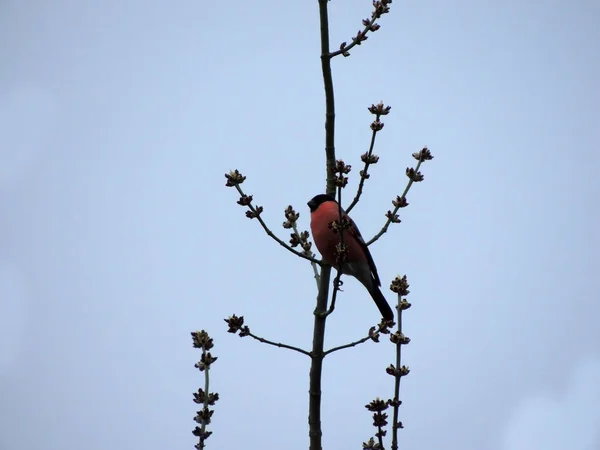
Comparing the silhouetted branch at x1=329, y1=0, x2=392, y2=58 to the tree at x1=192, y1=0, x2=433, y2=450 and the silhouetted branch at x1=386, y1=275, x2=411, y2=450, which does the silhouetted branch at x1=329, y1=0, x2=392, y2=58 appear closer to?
the tree at x1=192, y1=0, x2=433, y2=450

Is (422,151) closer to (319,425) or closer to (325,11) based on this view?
(325,11)

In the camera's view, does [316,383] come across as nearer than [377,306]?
Yes

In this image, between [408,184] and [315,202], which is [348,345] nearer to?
[408,184]

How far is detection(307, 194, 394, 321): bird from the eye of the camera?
5.86 meters

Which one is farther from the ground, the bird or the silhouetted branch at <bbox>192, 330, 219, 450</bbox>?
the bird

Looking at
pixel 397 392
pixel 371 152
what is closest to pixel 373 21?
pixel 371 152

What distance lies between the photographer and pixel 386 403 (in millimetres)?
3660

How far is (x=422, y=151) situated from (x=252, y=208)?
124 centimetres

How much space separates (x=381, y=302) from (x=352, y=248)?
33.9 inches

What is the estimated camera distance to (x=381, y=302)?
674 centimetres

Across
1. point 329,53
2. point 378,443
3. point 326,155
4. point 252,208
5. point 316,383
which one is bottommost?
point 378,443

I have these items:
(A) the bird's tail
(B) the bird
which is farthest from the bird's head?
(A) the bird's tail

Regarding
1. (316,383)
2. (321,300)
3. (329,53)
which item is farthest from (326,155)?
→ (316,383)

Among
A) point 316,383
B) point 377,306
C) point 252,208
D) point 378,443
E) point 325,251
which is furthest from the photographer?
point 377,306
